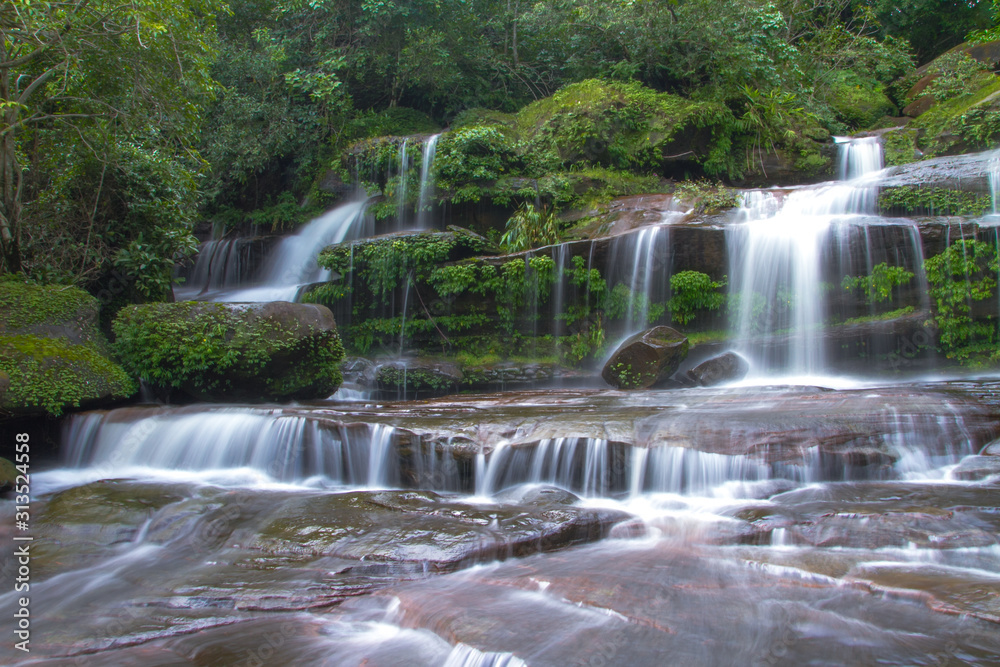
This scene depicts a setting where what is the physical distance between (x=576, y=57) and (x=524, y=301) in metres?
10.3

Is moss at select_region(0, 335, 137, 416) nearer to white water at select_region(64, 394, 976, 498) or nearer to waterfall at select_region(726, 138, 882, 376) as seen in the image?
white water at select_region(64, 394, 976, 498)

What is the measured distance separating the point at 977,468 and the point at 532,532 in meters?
4.19

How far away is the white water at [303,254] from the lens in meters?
16.2

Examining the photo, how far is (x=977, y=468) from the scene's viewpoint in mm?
5727

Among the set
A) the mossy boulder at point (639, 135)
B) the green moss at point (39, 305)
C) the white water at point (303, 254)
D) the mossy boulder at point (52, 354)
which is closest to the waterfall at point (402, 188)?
the white water at point (303, 254)

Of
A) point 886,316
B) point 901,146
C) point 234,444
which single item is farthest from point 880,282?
point 234,444

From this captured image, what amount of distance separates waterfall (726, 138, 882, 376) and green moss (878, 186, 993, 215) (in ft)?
0.85

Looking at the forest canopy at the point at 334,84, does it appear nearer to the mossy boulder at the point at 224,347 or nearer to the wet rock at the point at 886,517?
the mossy boulder at the point at 224,347

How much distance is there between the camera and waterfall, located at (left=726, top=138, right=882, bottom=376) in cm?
1064

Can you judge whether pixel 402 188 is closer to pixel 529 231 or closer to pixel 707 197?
pixel 529 231

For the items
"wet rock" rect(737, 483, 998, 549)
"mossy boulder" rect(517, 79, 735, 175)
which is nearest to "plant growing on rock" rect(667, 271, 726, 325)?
"mossy boulder" rect(517, 79, 735, 175)

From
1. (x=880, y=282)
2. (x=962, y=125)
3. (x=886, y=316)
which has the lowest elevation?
(x=886, y=316)

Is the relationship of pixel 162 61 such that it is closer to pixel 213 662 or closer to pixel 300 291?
pixel 300 291

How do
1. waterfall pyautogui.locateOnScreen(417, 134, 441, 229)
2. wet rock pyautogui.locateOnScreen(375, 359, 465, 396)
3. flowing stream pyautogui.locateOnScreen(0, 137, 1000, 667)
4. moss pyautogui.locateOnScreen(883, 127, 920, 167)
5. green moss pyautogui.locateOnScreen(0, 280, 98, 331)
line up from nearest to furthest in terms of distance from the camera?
flowing stream pyautogui.locateOnScreen(0, 137, 1000, 667) < green moss pyautogui.locateOnScreen(0, 280, 98, 331) < wet rock pyautogui.locateOnScreen(375, 359, 465, 396) < moss pyautogui.locateOnScreen(883, 127, 920, 167) < waterfall pyautogui.locateOnScreen(417, 134, 441, 229)
